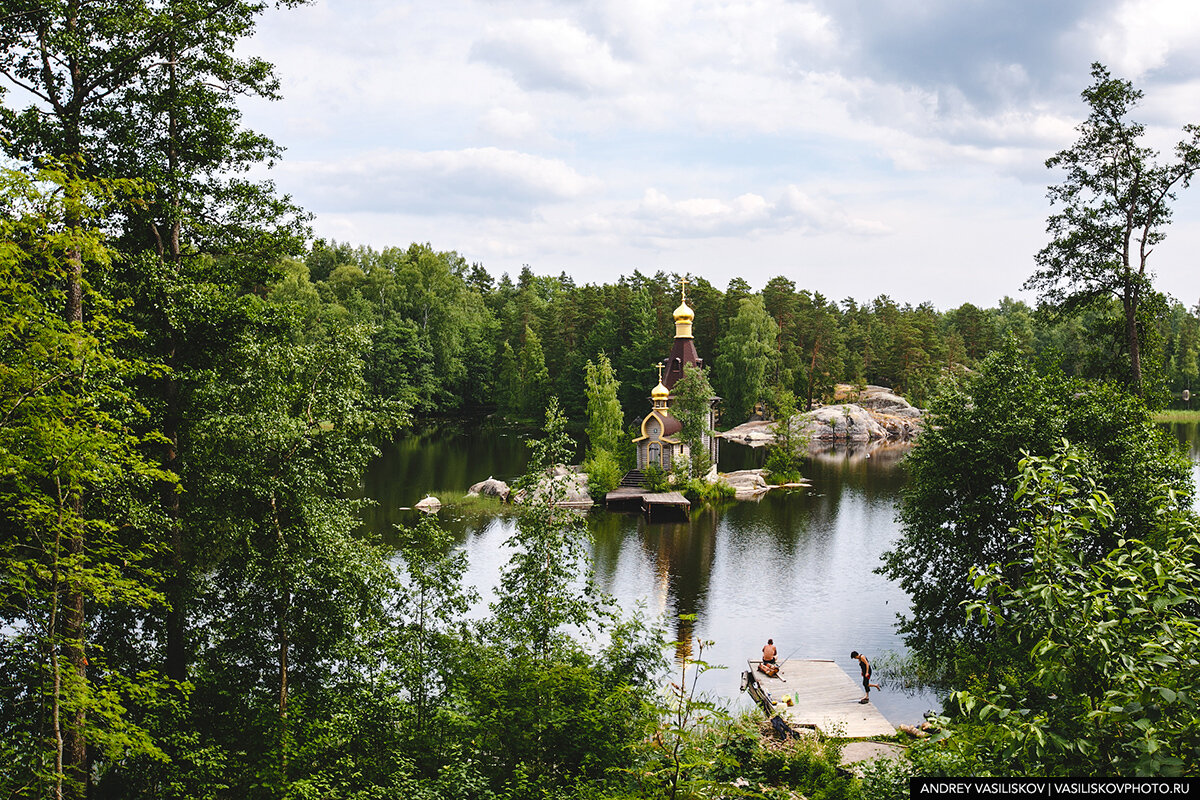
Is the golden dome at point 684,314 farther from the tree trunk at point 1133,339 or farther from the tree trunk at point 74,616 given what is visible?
the tree trunk at point 74,616

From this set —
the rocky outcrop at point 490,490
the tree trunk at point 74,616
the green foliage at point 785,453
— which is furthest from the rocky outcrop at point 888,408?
the tree trunk at point 74,616

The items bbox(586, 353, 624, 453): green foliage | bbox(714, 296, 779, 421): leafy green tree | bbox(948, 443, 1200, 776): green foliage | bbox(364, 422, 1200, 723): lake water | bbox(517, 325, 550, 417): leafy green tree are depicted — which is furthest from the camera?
bbox(517, 325, 550, 417): leafy green tree

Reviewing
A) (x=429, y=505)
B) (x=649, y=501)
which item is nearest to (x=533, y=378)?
(x=649, y=501)

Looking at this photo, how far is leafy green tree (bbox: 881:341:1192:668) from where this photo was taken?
14.4 m

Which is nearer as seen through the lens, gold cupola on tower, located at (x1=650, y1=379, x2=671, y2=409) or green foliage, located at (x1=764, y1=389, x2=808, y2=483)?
gold cupola on tower, located at (x1=650, y1=379, x2=671, y2=409)

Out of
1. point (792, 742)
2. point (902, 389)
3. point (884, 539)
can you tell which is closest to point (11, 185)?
point (792, 742)

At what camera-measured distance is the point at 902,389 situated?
69.3m

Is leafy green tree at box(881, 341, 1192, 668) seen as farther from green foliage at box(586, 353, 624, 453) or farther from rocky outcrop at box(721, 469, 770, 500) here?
green foliage at box(586, 353, 624, 453)

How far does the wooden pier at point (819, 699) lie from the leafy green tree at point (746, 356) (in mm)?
42034

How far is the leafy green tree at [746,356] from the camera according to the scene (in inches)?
2313

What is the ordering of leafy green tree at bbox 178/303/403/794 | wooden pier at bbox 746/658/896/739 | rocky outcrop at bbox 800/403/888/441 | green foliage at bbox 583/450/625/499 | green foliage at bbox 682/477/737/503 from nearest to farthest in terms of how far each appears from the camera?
leafy green tree at bbox 178/303/403/794 → wooden pier at bbox 746/658/896/739 → green foliage at bbox 583/450/625/499 → green foliage at bbox 682/477/737/503 → rocky outcrop at bbox 800/403/888/441

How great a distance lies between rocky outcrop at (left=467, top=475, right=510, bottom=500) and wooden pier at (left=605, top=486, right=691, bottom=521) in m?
4.45

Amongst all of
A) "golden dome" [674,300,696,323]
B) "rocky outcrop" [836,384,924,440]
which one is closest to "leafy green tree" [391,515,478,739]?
"golden dome" [674,300,696,323]

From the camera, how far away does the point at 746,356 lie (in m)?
58.7
